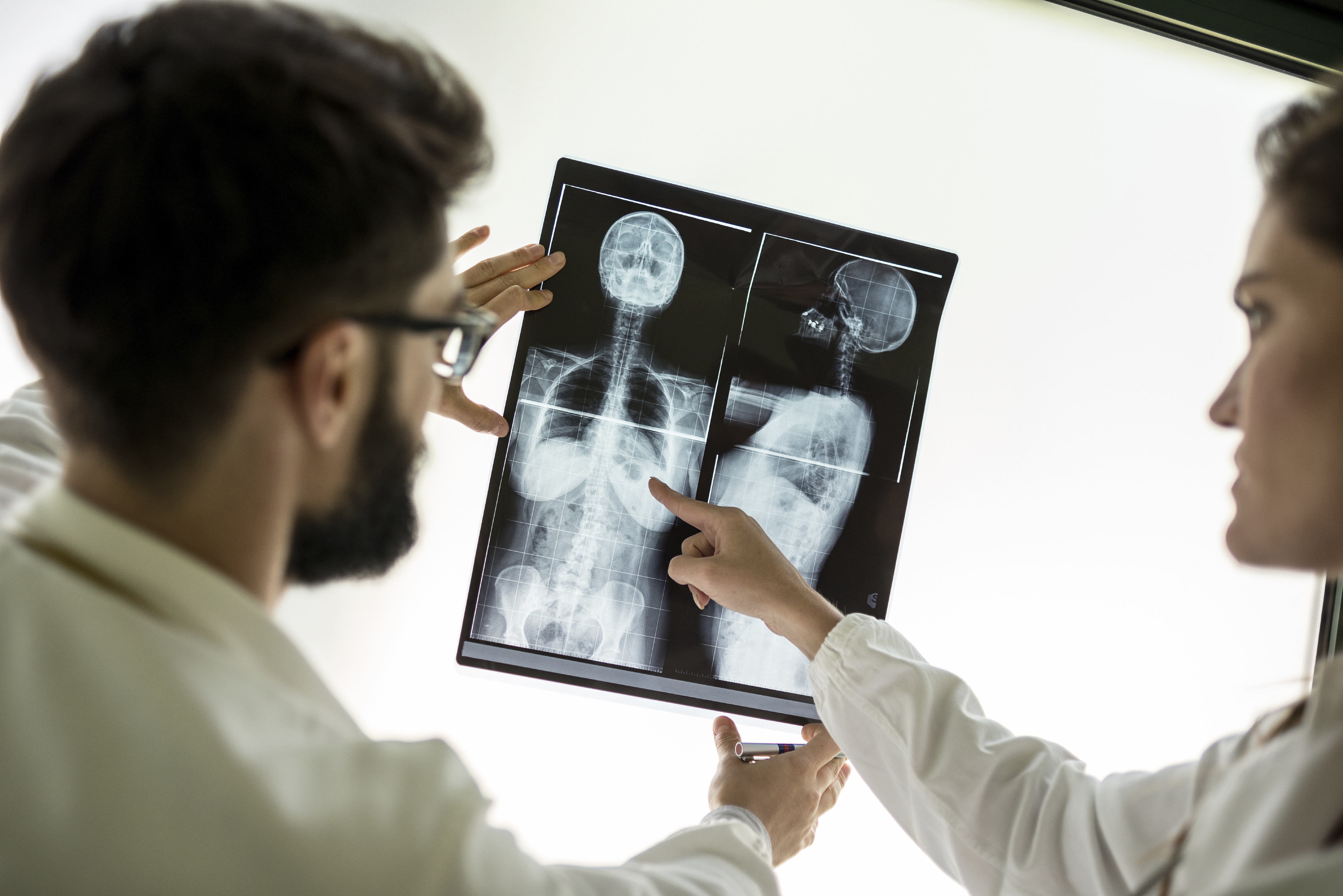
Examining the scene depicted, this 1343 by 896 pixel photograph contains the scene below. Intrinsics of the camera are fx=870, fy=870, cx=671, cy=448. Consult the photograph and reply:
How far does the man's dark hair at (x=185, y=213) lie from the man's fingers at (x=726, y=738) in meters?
0.83

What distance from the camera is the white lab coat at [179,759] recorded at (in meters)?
0.63

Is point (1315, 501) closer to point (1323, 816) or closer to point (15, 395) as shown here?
point (1323, 816)

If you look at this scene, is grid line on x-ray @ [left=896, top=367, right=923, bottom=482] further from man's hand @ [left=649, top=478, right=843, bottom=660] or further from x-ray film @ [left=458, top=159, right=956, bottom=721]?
man's hand @ [left=649, top=478, right=843, bottom=660]

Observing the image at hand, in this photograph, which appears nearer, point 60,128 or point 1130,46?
point 60,128

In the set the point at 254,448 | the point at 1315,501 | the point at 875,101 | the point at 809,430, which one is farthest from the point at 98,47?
the point at 1315,501

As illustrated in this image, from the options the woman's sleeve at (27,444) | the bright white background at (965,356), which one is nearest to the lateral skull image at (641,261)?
the bright white background at (965,356)

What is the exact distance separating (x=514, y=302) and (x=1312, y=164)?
0.92 metres

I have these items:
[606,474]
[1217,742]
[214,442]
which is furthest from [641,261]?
[1217,742]

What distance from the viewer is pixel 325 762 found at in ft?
2.31

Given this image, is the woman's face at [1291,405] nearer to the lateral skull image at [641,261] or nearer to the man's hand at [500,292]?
the lateral skull image at [641,261]


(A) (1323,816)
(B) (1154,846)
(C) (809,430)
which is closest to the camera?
(A) (1323,816)

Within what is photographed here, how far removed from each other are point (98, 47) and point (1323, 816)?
3.87 feet

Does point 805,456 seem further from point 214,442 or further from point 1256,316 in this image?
point 214,442

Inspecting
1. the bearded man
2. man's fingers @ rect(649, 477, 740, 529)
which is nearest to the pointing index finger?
man's fingers @ rect(649, 477, 740, 529)
